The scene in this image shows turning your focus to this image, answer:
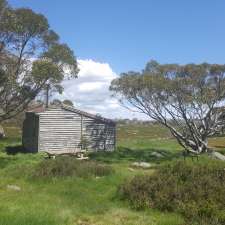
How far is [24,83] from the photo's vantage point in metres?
27.8

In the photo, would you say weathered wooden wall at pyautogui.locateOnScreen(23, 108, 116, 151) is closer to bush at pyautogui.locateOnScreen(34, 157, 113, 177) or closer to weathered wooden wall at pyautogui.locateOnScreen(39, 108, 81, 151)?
weathered wooden wall at pyautogui.locateOnScreen(39, 108, 81, 151)

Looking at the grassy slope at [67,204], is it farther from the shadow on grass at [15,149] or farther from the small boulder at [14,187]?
the shadow on grass at [15,149]

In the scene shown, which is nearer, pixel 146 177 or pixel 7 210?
pixel 7 210

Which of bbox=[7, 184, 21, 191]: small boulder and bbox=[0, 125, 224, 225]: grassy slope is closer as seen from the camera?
bbox=[0, 125, 224, 225]: grassy slope

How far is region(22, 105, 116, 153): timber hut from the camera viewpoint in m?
33.5

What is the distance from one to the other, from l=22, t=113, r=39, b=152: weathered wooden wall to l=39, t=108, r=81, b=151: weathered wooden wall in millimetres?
795

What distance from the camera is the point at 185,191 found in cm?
1233

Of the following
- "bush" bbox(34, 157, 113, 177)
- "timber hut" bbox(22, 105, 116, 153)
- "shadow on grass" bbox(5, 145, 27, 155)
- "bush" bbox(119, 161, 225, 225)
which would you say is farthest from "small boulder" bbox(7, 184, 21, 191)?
"shadow on grass" bbox(5, 145, 27, 155)

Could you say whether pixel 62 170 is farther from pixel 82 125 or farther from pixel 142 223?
pixel 82 125

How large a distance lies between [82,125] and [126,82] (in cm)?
537

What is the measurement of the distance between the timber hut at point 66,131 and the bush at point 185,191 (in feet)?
66.5

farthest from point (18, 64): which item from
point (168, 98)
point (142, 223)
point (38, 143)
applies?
point (142, 223)

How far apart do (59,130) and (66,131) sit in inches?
25.4

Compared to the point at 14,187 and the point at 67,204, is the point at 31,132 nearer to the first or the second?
the point at 14,187
